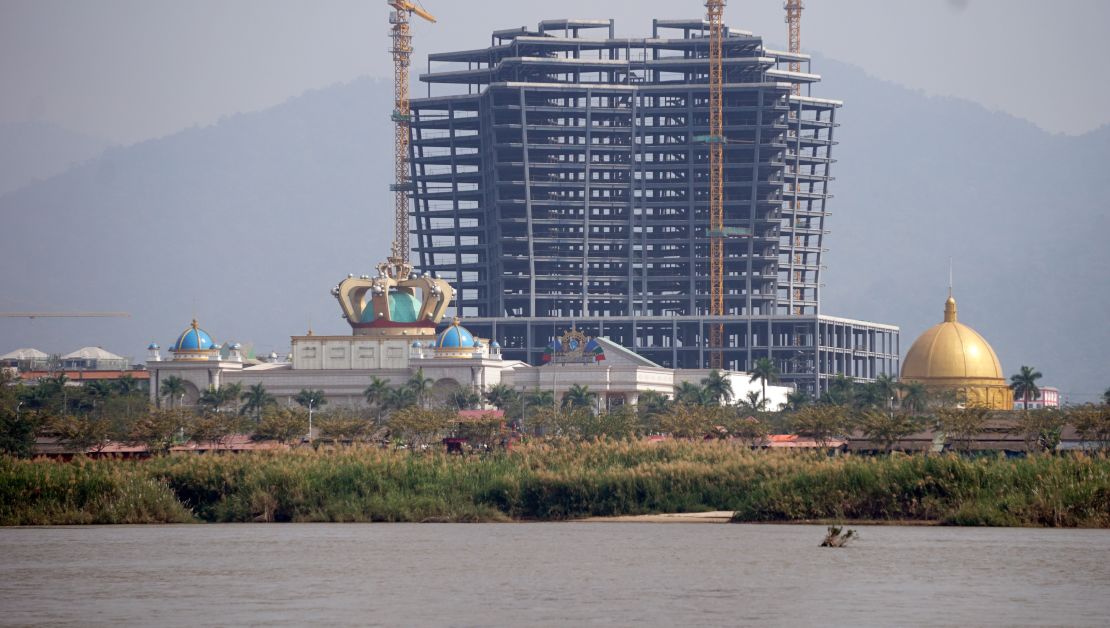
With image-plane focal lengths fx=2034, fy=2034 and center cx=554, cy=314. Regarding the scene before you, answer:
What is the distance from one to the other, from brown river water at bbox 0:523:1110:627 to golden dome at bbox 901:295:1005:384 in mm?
101210

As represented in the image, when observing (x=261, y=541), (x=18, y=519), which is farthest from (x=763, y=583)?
(x=18, y=519)

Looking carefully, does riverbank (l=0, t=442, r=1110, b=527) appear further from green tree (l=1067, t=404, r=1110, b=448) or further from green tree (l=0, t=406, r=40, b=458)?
green tree (l=1067, t=404, r=1110, b=448)

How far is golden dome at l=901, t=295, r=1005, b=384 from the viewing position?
7677 inches

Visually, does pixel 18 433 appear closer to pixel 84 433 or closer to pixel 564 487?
pixel 84 433

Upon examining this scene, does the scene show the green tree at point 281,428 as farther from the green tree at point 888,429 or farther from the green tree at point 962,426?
the green tree at point 962,426

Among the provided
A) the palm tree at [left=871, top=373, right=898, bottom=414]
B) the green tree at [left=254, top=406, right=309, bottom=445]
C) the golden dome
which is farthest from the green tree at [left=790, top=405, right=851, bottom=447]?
the golden dome

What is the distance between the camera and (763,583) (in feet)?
232

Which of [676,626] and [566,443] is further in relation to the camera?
[566,443]

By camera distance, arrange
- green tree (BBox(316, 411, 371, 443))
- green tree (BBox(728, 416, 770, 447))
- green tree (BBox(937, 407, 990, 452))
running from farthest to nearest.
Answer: green tree (BBox(316, 411, 371, 443)) < green tree (BBox(728, 416, 770, 447)) < green tree (BBox(937, 407, 990, 452))

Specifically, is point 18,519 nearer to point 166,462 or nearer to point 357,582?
point 166,462

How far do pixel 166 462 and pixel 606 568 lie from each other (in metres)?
40.2

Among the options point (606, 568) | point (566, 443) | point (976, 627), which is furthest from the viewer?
point (566, 443)

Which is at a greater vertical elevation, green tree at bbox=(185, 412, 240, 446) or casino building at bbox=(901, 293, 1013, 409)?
casino building at bbox=(901, 293, 1013, 409)

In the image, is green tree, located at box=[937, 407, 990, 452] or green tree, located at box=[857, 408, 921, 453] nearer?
green tree, located at box=[857, 408, 921, 453]
